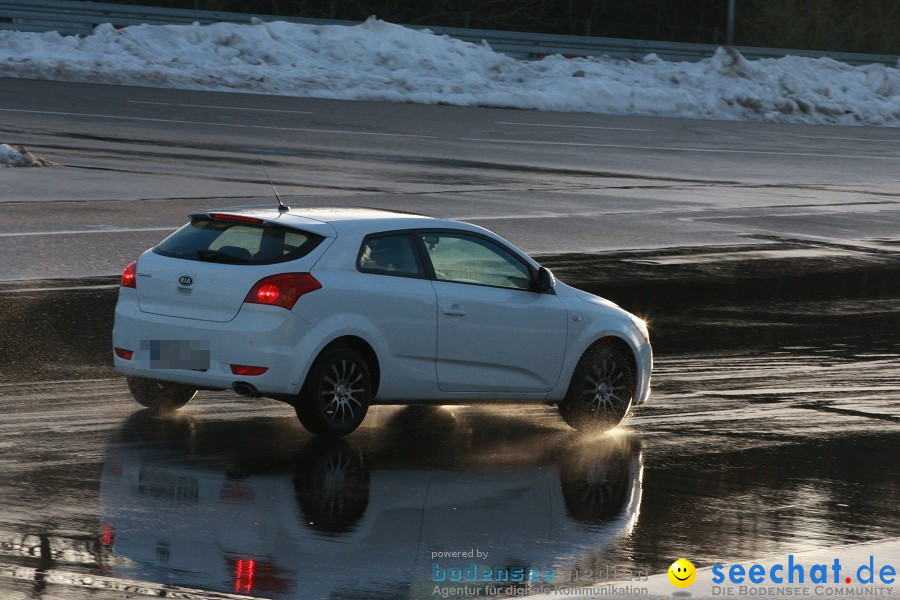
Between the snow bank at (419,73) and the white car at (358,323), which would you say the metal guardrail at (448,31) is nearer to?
the snow bank at (419,73)

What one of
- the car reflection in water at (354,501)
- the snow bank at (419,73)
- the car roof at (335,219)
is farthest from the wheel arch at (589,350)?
the snow bank at (419,73)

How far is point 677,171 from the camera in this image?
2888 centimetres

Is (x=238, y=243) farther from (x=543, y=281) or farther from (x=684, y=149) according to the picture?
(x=684, y=149)

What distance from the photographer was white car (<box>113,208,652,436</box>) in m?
8.96

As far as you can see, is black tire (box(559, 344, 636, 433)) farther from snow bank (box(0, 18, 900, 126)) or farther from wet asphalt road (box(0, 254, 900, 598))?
snow bank (box(0, 18, 900, 126))

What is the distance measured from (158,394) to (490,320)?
82.5 inches

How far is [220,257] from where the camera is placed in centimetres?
923

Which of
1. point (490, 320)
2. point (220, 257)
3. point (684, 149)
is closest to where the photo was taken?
point (220, 257)

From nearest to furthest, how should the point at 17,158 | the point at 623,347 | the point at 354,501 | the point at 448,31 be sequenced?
1. the point at 354,501
2. the point at 623,347
3. the point at 17,158
4. the point at 448,31

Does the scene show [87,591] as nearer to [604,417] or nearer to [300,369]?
[300,369]

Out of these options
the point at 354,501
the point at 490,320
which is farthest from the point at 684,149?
the point at 354,501

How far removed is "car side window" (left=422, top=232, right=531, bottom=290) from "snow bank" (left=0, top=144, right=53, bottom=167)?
46.8 feet

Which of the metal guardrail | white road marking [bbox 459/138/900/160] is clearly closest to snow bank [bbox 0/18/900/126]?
the metal guardrail

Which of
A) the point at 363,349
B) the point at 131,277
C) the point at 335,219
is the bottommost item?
the point at 363,349
